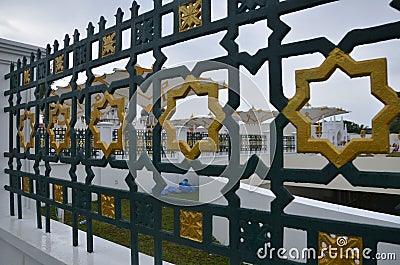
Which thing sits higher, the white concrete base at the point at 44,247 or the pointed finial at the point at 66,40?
the pointed finial at the point at 66,40

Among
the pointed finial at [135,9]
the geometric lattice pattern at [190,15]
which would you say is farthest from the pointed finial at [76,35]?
the geometric lattice pattern at [190,15]

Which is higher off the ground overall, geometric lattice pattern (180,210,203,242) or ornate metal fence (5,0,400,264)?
ornate metal fence (5,0,400,264)

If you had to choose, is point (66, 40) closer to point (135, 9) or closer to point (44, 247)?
point (135, 9)

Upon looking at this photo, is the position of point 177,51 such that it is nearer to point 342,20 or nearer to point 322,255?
point 342,20

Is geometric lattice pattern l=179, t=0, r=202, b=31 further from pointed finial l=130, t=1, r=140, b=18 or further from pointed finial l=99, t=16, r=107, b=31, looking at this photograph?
pointed finial l=99, t=16, r=107, b=31

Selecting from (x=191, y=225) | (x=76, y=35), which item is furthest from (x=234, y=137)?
(x=76, y=35)

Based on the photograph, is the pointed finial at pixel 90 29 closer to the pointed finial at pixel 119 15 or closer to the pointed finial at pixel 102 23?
the pointed finial at pixel 102 23

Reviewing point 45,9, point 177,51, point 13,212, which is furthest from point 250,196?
point 45,9

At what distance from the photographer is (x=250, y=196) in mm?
3771

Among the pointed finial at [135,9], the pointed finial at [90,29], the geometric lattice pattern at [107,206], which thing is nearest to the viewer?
the pointed finial at [135,9]

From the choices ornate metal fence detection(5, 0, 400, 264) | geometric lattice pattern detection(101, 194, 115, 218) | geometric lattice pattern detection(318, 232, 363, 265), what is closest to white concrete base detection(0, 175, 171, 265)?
ornate metal fence detection(5, 0, 400, 264)

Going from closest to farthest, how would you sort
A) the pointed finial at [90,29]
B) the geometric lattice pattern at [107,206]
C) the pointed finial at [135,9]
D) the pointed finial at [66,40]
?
the pointed finial at [135,9] → the geometric lattice pattern at [107,206] → the pointed finial at [90,29] → the pointed finial at [66,40]

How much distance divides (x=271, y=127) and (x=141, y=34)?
0.71 metres

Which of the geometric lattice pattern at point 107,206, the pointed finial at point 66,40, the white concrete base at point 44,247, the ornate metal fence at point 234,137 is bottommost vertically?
the white concrete base at point 44,247
